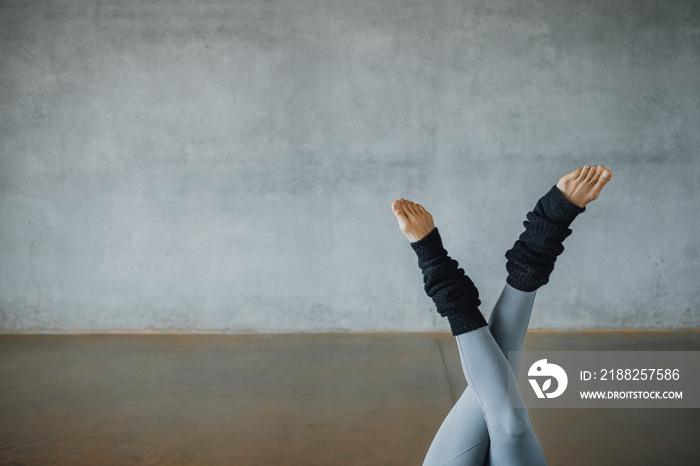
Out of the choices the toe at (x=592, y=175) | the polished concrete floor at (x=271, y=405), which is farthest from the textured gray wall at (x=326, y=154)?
the toe at (x=592, y=175)

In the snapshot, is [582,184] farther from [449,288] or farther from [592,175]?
[449,288]

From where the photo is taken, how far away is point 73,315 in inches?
162

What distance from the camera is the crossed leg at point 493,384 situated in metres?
1.29

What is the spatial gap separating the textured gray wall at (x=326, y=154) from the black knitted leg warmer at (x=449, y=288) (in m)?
2.54

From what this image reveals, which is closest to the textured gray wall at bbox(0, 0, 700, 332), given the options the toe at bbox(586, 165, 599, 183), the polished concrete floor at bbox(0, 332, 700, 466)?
the polished concrete floor at bbox(0, 332, 700, 466)

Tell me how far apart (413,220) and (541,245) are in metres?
0.34

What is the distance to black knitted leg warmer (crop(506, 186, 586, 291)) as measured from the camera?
55.6 inches

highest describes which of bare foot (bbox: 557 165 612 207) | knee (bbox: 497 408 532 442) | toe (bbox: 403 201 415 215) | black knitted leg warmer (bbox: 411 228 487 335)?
bare foot (bbox: 557 165 612 207)

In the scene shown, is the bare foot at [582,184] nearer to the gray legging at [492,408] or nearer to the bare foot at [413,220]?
the gray legging at [492,408]

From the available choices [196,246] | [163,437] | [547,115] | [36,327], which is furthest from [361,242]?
[36,327]

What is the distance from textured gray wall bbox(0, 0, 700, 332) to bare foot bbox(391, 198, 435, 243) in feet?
8.25

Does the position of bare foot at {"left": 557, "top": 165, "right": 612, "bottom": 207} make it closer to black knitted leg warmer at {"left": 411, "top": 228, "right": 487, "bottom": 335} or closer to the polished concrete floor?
black knitted leg warmer at {"left": 411, "top": 228, "right": 487, "bottom": 335}

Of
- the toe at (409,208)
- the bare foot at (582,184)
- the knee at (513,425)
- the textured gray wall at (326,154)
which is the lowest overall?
the knee at (513,425)

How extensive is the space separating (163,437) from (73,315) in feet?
7.05
